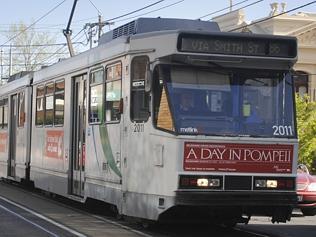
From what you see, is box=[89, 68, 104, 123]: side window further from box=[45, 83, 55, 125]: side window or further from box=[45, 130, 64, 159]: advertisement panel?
box=[45, 83, 55, 125]: side window

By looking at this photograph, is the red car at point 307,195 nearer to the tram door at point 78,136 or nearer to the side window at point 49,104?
the tram door at point 78,136

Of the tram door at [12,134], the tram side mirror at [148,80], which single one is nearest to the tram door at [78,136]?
the tram side mirror at [148,80]

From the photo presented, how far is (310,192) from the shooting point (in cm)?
1478

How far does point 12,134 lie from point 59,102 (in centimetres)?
616

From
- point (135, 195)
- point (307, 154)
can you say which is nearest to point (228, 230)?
point (135, 195)

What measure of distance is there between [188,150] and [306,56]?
2797cm

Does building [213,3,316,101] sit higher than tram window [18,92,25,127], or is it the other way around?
building [213,3,316,101]

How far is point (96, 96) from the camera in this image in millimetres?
12555

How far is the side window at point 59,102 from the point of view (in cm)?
1485

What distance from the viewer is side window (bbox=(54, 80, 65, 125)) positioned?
48.7ft

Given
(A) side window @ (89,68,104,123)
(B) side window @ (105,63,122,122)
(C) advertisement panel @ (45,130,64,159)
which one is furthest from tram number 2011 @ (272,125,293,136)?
(C) advertisement panel @ (45,130,64,159)

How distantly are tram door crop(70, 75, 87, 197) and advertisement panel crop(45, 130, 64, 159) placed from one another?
0.81 m

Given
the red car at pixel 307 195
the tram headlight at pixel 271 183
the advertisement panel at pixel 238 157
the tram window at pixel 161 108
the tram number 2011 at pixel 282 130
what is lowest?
the red car at pixel 307 195

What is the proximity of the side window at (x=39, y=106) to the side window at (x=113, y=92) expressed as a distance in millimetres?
5155
